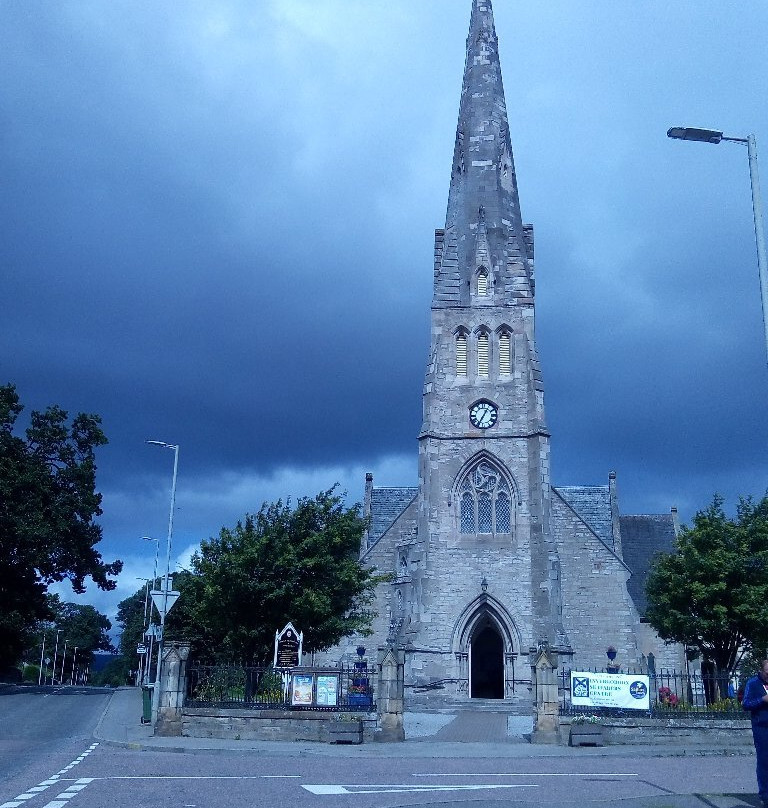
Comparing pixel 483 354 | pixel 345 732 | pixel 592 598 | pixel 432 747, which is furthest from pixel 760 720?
pixel 592 598

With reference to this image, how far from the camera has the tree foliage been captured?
96.7ft

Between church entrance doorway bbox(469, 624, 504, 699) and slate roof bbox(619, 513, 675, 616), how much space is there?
10153mm

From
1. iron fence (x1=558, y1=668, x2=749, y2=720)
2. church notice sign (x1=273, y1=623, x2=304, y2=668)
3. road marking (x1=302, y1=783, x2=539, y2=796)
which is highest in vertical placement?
church notice sign (x1=273, y1=623, x2=304, y2=668)

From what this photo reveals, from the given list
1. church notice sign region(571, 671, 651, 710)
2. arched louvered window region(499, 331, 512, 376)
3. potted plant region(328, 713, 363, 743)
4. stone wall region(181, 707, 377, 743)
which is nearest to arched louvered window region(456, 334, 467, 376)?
arched louvered window region(499, 331, 512, 376)

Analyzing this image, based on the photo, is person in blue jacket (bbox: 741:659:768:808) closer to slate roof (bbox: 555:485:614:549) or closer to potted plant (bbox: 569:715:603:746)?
potted plant (bbox: 569:715:603:746)

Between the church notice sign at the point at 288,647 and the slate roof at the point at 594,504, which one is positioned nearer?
the church notice sign at the point at 288,647

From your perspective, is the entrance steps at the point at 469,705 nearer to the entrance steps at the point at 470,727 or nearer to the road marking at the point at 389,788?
the entrance steps at the point at 470,727

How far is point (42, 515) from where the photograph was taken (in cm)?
3928

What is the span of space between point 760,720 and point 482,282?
32.5 metres

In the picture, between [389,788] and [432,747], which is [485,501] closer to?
[432,747]

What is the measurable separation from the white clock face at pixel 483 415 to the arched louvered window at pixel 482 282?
549cm

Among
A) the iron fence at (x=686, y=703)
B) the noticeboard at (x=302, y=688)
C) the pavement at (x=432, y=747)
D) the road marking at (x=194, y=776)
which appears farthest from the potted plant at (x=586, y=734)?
the road marking at (x=194, y=776)

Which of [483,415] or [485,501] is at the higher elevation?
[483,415]

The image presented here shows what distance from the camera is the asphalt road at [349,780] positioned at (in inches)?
397
